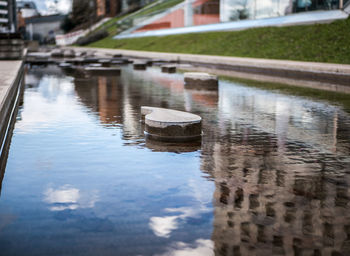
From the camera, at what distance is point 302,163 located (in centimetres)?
674

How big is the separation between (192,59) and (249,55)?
12.3 ft

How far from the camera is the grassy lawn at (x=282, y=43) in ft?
80.0

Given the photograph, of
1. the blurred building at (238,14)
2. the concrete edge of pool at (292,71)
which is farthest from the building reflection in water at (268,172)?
the blurred building at (238,14)

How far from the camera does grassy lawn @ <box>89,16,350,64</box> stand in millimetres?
24378

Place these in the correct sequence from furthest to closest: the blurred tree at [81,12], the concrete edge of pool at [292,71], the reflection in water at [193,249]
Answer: the blurred tree at [81,12], the concrete edge of pool at [292,71], the reflection in water at [193,249]

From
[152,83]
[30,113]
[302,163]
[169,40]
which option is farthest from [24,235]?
[169,40]

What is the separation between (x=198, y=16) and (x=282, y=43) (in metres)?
23.9

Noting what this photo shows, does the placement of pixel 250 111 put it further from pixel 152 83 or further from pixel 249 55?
pixel 249 55

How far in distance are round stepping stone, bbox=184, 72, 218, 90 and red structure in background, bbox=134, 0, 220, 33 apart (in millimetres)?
31583

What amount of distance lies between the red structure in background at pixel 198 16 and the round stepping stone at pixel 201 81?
3158 cm

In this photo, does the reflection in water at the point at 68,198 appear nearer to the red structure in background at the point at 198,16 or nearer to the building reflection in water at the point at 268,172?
the building reflection in water at the point at 268,172

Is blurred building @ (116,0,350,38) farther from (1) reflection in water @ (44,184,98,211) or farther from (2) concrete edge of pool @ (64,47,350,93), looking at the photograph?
(1) reflection in water @ (44,184,98,211)

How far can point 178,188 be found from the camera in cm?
559

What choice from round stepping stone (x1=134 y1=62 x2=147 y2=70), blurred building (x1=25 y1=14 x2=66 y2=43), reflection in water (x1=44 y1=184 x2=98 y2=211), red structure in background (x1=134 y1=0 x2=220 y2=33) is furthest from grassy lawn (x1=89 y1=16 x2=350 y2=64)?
blurred building (x1=25 y1=14 x2=66 y2=43)
